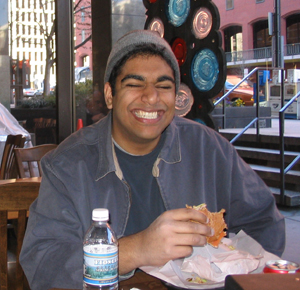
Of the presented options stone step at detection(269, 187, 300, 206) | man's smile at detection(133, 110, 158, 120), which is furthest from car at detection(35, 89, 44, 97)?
man's smile at detection(133, 110, 158, 120)

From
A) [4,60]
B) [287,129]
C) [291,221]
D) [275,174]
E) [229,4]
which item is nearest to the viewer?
[291,221]

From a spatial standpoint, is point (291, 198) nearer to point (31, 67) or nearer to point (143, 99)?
point (31, 67)

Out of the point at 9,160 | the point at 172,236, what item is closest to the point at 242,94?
the point at 9,160

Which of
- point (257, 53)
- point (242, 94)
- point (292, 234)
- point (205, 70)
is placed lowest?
point (292, 234)

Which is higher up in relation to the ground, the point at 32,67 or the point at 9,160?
the point at 32,67

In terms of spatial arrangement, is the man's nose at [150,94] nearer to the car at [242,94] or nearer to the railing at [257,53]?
the railing at [257,53]

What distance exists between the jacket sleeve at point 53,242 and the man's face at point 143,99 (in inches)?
14.3

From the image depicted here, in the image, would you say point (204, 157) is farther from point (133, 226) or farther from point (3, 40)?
point (3, 40)

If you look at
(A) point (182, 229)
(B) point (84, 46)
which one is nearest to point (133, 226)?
(A) point (182, 229)

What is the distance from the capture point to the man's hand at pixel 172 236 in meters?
1.22

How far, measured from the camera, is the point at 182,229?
1.21m

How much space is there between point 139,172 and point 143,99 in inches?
11.4

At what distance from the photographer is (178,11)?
13.0 feet

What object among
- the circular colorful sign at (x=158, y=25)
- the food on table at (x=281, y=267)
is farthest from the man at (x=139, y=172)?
the circular colorful sign at (x=158, y=25)
